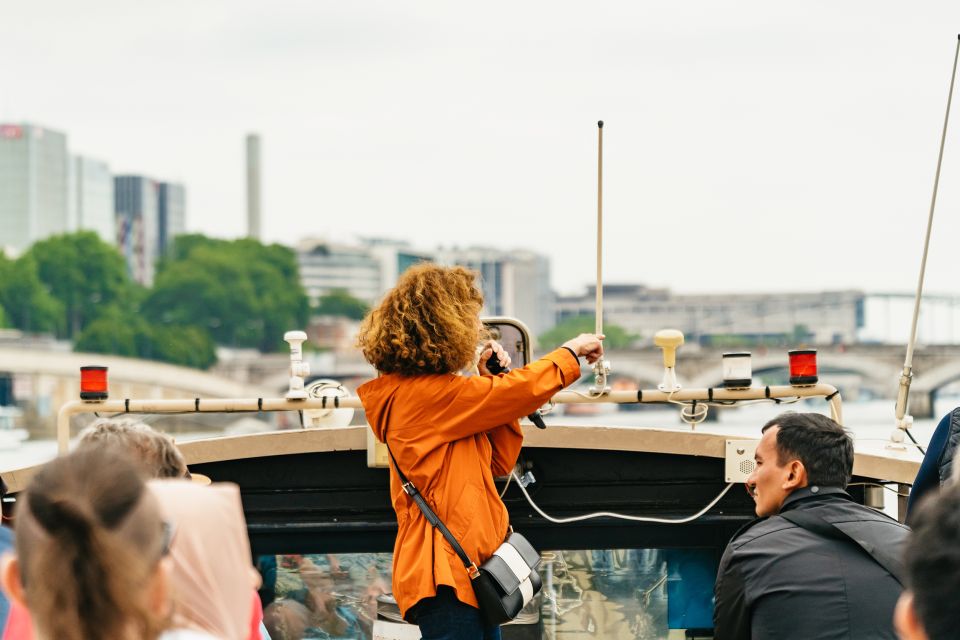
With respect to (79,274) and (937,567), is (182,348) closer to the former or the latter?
(79,274)

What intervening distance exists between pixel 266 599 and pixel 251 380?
68567mm

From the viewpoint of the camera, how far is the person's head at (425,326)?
3180mm

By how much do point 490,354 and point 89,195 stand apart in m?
117

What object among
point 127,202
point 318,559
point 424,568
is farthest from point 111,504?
point 127,202

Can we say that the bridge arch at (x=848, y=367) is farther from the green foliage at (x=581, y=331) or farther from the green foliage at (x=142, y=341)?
the green foliage at (x=581, y=331)

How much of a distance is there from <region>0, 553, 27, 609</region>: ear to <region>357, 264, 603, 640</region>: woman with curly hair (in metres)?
1.54

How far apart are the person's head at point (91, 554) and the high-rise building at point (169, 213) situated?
125 meters

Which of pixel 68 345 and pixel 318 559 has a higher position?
pixel 318 559

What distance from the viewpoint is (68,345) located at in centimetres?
7562

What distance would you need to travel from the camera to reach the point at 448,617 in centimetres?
311

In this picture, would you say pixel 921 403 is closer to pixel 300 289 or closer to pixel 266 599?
pixel 300 289

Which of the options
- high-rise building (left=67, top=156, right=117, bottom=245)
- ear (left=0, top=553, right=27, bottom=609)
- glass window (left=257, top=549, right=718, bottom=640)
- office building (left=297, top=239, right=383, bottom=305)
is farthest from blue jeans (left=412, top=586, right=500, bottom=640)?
high-rise building (left=67, top=156, right=117, bottom=245)

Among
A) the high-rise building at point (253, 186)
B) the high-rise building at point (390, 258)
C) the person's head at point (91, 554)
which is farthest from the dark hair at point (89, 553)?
the high-rise building at point (390, 258)

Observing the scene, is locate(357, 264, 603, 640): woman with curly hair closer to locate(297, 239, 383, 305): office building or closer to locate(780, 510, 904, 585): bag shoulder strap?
locate(780, 510, 904, 585): bag shoulder strap
